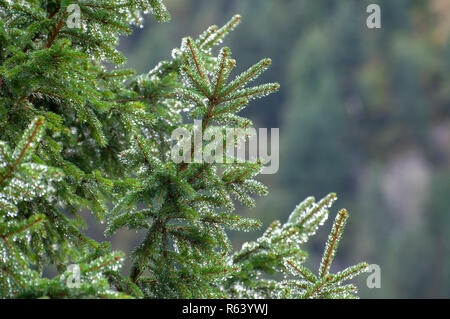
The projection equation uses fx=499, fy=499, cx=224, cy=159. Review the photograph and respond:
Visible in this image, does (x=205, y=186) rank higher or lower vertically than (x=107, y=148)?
lower

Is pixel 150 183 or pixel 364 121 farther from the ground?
pixel 364 121

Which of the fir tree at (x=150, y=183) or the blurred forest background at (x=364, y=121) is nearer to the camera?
the fir tree at (x=150, y=183)

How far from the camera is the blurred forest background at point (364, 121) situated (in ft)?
152

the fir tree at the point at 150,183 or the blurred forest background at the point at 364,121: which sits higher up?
the blurred forest background at the point at 364,121

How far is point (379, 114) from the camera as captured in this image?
204 ft

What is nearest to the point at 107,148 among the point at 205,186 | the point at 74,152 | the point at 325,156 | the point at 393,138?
the point at 74,152

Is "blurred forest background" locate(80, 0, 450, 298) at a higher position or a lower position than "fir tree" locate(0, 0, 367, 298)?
higher

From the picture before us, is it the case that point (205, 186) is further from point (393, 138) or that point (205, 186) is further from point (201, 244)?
point (393, 138)

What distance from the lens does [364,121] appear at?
62.7 meters

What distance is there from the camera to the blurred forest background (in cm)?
4634

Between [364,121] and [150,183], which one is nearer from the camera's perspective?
[150,183]

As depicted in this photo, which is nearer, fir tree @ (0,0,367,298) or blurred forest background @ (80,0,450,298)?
fir tree @ (0,0,367,298)

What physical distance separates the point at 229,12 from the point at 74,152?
276 feet

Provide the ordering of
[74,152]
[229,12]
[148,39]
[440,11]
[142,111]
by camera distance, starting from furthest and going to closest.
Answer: [229,12] < [148,39] < [440,11] < [74,152] < [142,111]
